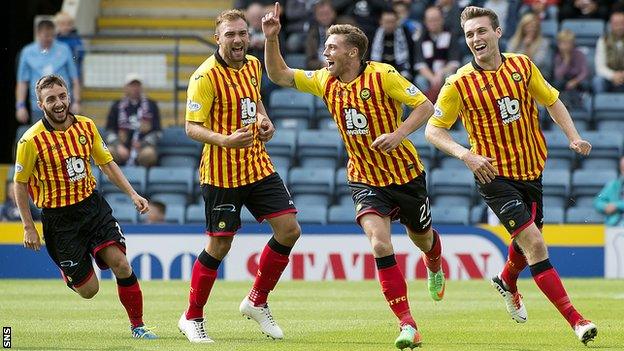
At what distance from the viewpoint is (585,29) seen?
19.0m

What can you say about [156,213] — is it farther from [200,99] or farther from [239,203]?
[200,99]

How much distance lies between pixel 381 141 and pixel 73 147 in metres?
2.34

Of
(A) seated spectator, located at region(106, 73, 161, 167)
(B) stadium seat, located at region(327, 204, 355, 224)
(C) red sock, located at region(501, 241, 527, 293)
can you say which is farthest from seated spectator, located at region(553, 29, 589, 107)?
(C) red sock, located at region(501, 241, 527, 293)

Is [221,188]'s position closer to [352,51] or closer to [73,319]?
[352,51]

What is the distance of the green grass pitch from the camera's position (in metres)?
9.20

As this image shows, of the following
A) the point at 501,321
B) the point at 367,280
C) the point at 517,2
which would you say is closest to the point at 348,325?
the point at 501,321

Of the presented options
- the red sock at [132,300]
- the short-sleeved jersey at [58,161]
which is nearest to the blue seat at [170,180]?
the short-sleeved jersey at [58,161]

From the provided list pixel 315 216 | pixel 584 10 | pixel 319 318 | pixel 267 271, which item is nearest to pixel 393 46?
pixel 315 216

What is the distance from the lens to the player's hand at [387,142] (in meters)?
8.78

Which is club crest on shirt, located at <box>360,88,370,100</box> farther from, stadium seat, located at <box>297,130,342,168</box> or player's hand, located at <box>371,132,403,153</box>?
stadium seat, located at <box>297,130,342,168</box>

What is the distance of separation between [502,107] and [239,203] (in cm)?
195

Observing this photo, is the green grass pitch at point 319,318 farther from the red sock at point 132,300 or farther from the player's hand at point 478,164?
the player's hand at point 478,164

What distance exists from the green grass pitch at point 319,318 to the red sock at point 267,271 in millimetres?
286

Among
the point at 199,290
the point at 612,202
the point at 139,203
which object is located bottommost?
the point at 612,202
